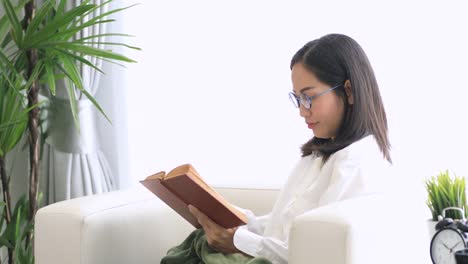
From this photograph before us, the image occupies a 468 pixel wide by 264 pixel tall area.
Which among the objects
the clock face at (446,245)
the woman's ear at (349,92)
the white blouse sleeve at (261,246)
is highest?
the woman's ear at (349,92)

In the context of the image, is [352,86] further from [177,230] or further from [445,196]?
[177,230]

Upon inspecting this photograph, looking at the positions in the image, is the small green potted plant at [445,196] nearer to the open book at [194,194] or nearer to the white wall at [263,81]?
the white wall at [263,81]

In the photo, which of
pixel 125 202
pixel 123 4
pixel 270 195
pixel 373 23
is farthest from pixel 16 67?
pixel 373 23

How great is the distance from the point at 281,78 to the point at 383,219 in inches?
53.9

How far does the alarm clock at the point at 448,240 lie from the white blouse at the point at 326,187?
1.22ft

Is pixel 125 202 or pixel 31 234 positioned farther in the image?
pixel 31 234

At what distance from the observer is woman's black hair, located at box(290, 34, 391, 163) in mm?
1945

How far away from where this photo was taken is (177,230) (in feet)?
8.27

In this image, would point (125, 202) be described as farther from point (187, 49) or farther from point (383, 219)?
point (187, 49)

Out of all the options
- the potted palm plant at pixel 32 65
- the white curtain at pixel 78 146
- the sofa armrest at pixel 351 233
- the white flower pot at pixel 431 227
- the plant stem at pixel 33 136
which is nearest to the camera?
the sofa armrest at pixel 351 233

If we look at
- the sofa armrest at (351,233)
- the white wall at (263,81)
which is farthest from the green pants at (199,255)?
the white wall at (263,81)

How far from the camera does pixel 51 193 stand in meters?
3.55

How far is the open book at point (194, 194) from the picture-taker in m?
1.85

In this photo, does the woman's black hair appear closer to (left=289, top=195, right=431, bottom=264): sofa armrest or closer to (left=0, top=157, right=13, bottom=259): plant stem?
(left=289, top=195, right=431, bottom=264): sofa armrest
